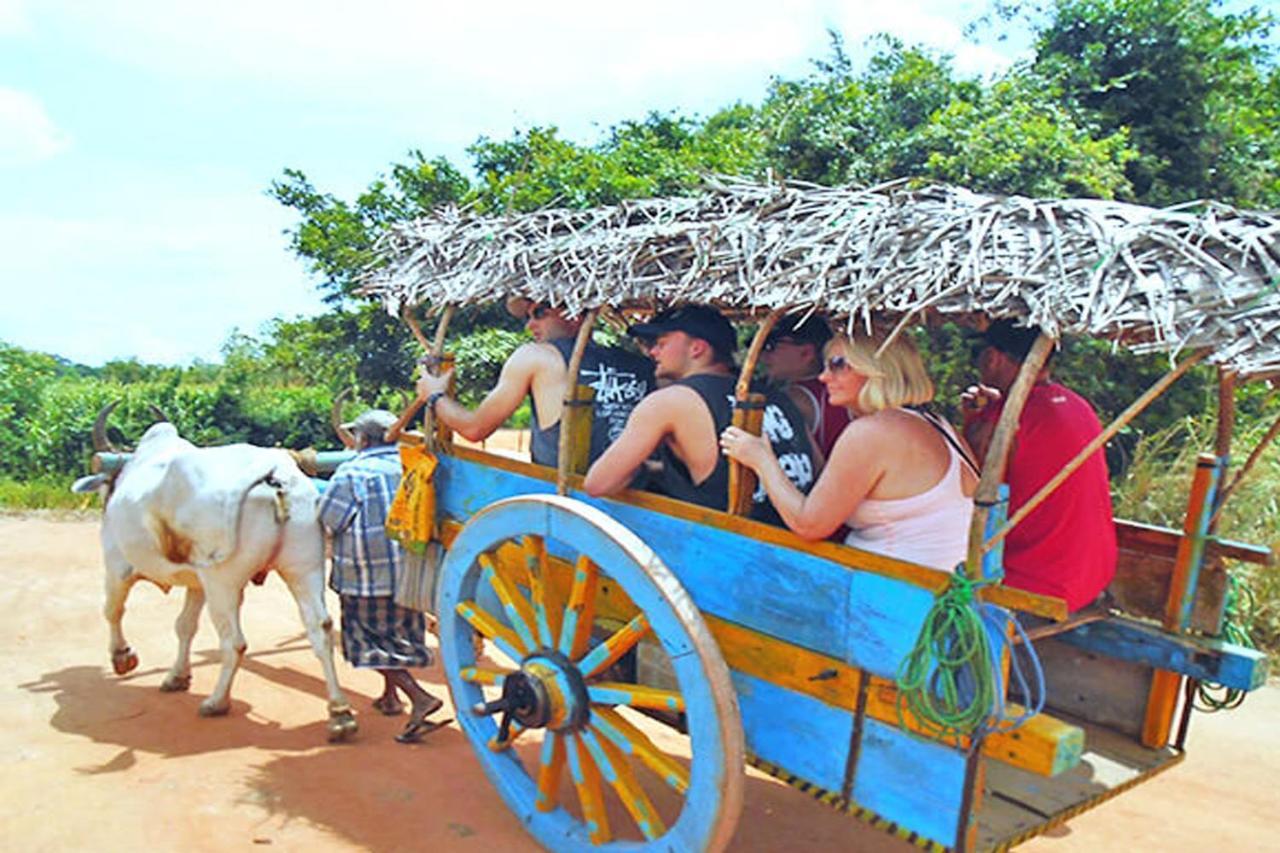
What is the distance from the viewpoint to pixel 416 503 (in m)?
4.15

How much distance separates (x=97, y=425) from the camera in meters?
5.69

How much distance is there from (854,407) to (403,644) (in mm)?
2700

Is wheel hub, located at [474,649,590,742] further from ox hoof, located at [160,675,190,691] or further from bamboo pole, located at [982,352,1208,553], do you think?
ox hoof, located at [160,675,190,691]

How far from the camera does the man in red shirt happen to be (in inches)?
126

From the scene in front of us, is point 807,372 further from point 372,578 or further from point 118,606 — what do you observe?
point 118,606

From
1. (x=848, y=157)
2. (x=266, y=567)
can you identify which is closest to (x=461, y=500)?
(x=266, y=567)

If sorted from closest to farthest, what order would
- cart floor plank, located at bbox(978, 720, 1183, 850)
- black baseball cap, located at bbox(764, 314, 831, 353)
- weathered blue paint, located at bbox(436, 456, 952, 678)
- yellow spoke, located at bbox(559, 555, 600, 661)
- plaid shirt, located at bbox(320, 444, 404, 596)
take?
weathered blue paint, located at bbox(436, 456, 952, 678), cart floor plank, located at bbox(978, 720, 1183, 850), yellow spoke, located at bbox(559, 555, 600, 661), black baseball cap, located at bbox(764, 314, 831, 353), plaid shirt, located at bbox(320, 444, 404, 596)

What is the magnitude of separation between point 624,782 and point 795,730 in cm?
63

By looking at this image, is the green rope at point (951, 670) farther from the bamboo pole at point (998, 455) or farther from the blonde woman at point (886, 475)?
the blonde woman at point (886, 475)

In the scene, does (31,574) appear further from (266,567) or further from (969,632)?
(969,632)

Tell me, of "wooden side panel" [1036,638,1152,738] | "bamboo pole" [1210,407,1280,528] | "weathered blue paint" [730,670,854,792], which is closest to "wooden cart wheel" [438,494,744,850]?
"weathered blue paint" [730,670,854,792]

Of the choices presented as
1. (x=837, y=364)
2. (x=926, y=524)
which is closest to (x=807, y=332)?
(x=837, y=364)

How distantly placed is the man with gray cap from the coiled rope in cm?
274

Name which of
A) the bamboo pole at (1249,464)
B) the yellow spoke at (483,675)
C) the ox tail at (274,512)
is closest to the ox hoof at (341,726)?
the ox tail at (274,512)
